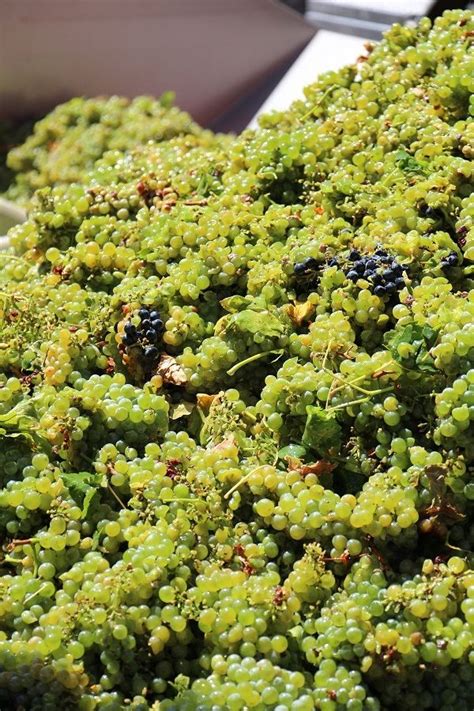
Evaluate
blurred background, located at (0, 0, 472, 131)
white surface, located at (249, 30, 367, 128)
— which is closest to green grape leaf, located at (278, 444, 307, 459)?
white surface, located at (249, 30, 367, 128)

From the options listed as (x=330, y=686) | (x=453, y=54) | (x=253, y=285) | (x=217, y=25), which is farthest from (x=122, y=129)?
(x=330, y=686)

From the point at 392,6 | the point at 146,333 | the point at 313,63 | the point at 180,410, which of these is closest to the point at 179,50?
the point at 313,63

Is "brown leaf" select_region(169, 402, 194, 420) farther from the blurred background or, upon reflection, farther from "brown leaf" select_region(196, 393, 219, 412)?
A: the blurred background

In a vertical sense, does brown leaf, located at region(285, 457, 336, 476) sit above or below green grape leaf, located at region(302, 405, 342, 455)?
below

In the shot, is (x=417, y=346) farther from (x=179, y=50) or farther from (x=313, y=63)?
(x=179, y=50)

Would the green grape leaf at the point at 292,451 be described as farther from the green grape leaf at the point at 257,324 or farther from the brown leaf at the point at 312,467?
the green grape leaf at the point at 257,324

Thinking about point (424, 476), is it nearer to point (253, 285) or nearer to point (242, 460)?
point (242, 460)
